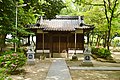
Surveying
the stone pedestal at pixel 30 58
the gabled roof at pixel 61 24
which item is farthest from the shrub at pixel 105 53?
the stone pedestal at pixel 30 58

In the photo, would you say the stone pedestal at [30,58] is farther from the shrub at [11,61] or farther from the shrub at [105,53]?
the shrub at [105,53]

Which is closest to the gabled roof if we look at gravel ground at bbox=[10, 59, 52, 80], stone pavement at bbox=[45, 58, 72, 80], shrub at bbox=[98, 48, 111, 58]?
shrub at bbox=[98, 48, 111, 58]

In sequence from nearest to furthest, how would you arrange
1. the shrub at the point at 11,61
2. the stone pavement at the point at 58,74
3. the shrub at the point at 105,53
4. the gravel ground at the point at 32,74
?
the stone pavement at the point at 58,74
the gravel ground at the point at 32,74
the shrub at the point at 11,61
the shrub at the point at 105,53

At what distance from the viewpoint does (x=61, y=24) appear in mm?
24938

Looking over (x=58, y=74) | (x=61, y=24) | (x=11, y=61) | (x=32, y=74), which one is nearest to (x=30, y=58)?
(x=32, y=74)

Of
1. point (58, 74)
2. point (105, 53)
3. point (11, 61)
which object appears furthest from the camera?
point (105, 53)

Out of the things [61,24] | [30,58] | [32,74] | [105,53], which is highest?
[61,24]

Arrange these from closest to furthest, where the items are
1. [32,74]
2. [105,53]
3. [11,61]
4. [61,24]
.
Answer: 1. [11,61]
2. [32,74]
3. [105,53]
4. [61,24]

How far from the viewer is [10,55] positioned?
460 inches

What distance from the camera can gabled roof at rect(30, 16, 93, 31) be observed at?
74.6 ft

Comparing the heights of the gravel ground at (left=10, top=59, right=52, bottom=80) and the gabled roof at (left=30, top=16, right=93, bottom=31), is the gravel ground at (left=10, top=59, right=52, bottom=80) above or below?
below

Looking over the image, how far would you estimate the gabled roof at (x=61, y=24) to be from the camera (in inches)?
895

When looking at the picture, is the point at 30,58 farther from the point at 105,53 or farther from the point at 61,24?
the point at 61,24

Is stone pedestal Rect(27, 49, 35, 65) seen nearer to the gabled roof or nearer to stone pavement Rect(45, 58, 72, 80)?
stone pavement Rect(45, 58, 72, 80)
